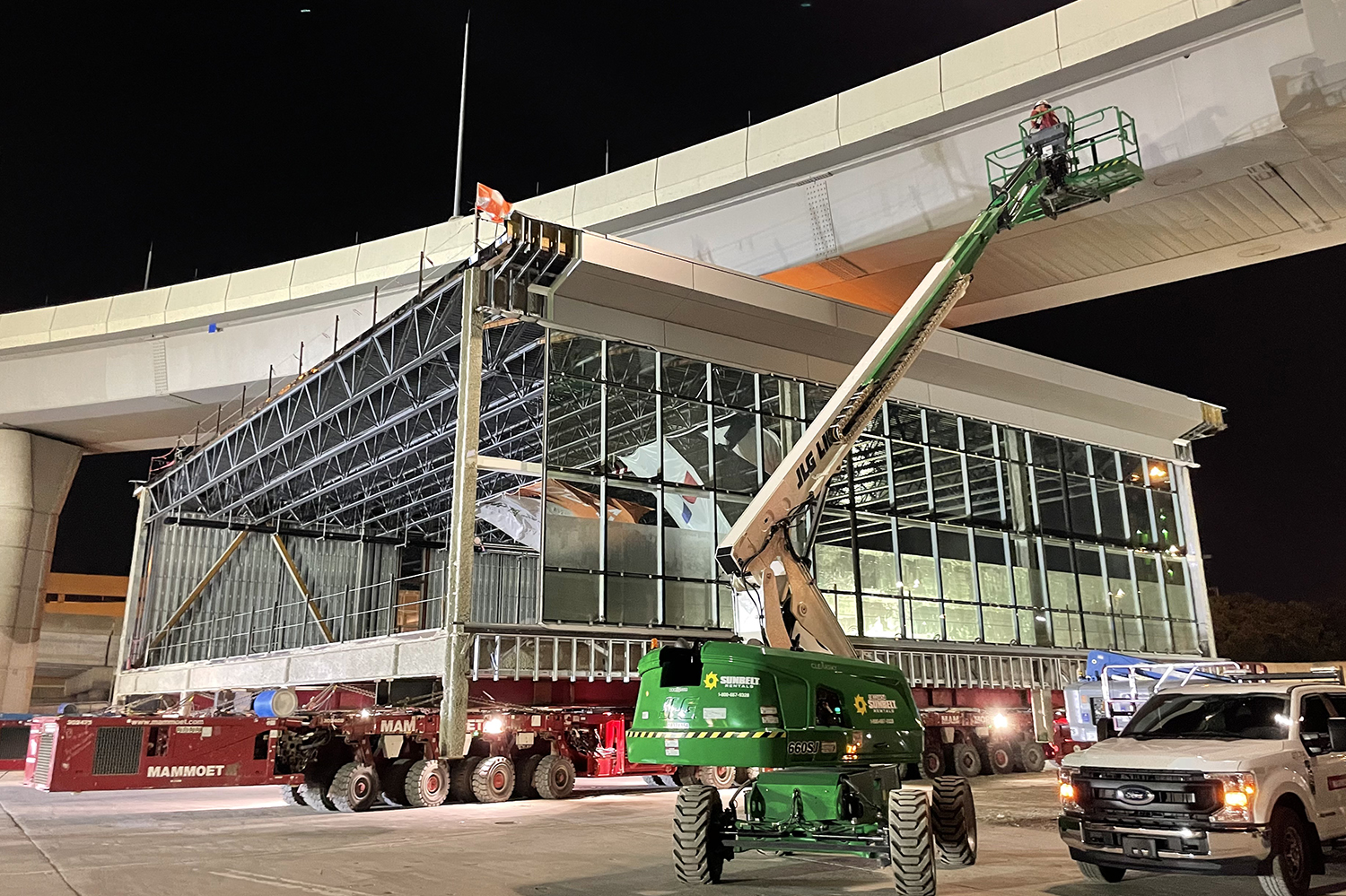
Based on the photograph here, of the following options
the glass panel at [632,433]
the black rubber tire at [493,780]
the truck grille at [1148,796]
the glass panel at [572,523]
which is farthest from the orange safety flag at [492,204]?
the truck grille at [1148,796]

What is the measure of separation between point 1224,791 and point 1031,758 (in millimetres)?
21741

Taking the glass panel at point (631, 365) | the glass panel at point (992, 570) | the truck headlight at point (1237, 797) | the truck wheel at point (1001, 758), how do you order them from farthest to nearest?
the glass panel at point (992, 570) → the truck wheel at point (1001, 758) → the glass panel at point (631, 365) → the truck headlight at point (1237, 797)

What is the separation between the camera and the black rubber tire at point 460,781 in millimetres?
19531

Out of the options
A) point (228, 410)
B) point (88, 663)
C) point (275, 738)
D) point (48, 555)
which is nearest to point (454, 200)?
point (228, 410)

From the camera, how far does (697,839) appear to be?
9.91 meters

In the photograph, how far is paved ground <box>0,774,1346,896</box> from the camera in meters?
9.63

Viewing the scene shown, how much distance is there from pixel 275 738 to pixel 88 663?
2076 inches

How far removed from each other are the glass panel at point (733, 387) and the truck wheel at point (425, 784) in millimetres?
11661

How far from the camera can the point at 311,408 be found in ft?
101

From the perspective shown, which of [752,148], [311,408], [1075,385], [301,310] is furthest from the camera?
[301,310]

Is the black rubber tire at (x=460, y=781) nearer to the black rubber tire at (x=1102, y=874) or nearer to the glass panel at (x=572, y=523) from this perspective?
the glass panel at (x=572, y=523)

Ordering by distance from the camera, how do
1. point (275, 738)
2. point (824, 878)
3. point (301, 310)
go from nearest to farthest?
point (824, 878) < point (275, 738) < point (301, 310)

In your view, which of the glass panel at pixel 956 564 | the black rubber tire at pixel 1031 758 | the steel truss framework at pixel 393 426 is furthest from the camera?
the glass panel at pixel 956 564

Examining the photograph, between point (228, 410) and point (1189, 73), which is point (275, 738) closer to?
point (1189, 73)
